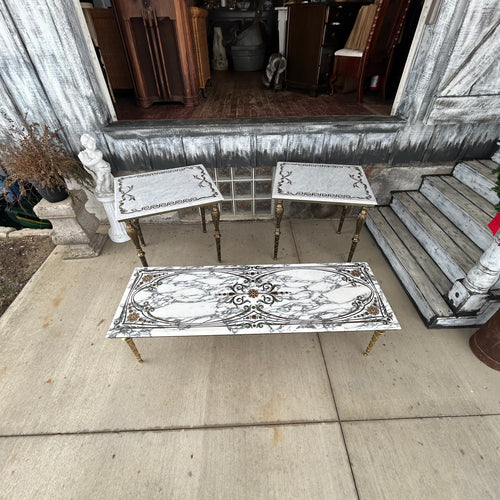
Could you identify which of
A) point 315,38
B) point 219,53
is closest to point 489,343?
point 315,38

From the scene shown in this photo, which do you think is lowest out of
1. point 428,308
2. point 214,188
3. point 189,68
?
point 428,308

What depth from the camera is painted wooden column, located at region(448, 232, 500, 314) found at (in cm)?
188

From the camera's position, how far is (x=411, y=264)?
8.79ft

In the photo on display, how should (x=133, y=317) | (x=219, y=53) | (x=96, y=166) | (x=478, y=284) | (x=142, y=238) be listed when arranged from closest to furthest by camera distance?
1. (x=133, y=317)
2. (x=478, y=284)
3. (x=96, y=166)
4. (x=142, y=238)
5. (x=219, y=53)

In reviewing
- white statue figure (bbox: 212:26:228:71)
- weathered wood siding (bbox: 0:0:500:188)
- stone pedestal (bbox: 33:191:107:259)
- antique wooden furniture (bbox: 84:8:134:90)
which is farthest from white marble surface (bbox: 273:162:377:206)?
white statue figure (bbox: 212:26:228:71)

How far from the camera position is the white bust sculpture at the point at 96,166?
8.53 feet

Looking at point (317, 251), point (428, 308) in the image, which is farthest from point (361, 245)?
point (428, 308)

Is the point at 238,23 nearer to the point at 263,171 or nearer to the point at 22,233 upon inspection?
the point at 263,171

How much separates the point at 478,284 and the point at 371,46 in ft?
9.41

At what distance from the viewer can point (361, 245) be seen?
3199 millimetres

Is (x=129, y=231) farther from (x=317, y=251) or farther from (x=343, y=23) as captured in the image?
(x=343, y=23)

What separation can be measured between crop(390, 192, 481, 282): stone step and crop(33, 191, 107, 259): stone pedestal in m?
3.51

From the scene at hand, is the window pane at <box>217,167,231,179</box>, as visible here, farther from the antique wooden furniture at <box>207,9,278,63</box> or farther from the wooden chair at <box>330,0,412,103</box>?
the antique wooden furniture at <box>207,9,278,63</box>

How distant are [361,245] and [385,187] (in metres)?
0.82
